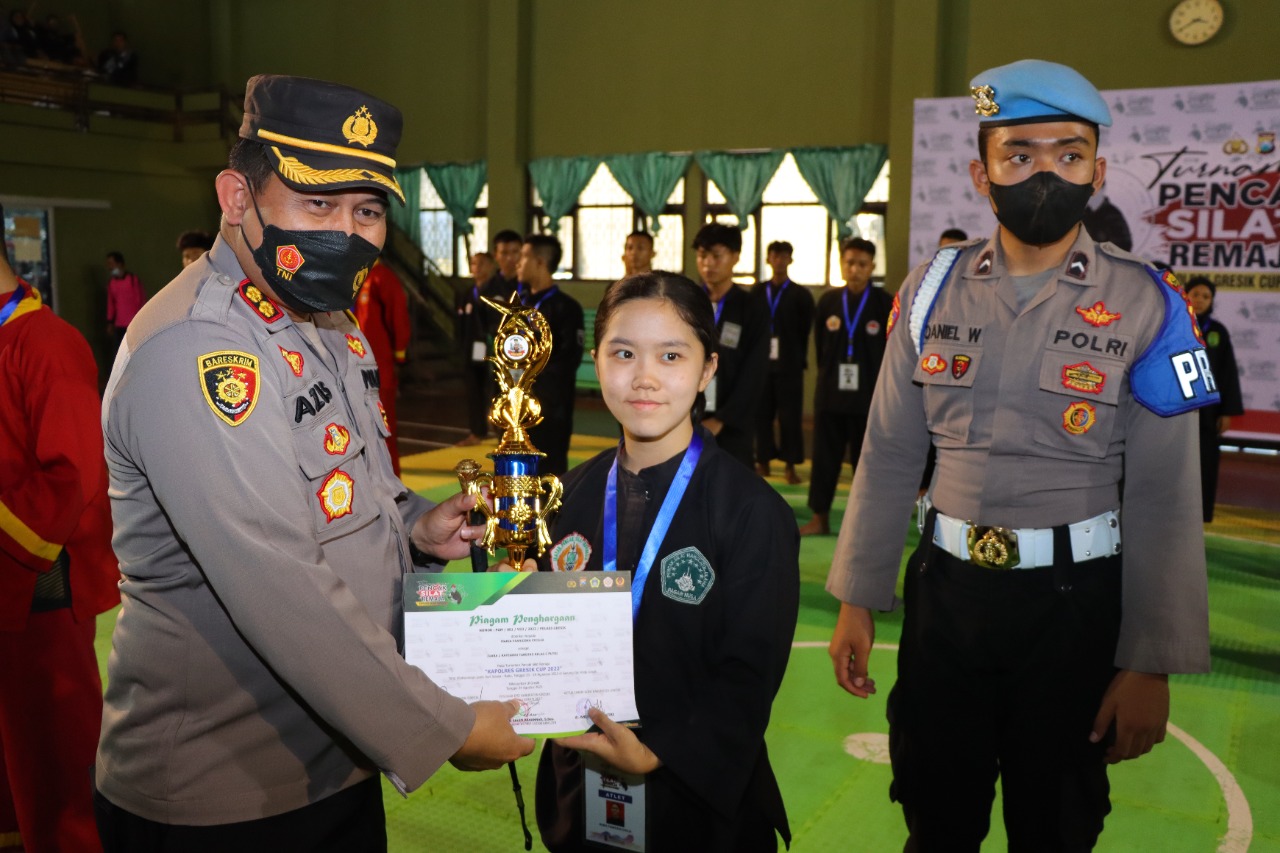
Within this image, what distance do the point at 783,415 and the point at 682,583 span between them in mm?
6695

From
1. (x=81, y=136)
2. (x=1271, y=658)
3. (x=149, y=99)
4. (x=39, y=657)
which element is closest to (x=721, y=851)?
(x=39, y=657)

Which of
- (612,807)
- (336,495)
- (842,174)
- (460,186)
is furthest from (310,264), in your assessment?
(460,186)

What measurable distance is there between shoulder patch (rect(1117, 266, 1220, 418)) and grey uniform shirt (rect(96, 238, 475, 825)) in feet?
4.61

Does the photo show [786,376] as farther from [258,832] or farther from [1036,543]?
[258,832]

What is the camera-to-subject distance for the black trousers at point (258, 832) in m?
1.53

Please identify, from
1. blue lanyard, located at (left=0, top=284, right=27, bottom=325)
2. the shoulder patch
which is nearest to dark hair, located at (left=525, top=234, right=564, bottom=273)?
blue lanyard, located at (left=0, top=284, right=27, bottom=325)

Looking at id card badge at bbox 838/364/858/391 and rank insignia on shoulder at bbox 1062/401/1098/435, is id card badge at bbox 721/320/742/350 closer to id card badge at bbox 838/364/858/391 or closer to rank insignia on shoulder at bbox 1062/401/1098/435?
id card badge at bbox 838/364/858/391

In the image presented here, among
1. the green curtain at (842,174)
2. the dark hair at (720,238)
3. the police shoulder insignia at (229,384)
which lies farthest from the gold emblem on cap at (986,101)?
the green curtain at (842,174)

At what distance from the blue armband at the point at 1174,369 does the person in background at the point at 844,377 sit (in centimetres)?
450

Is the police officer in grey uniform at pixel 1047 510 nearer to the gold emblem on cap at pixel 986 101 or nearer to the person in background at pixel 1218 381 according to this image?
the gold emblem on cap at pixel 986 101

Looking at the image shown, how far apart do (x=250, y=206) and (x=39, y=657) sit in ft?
5.05

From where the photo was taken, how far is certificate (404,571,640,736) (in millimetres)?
1573

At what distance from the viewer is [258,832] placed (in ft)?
5.12

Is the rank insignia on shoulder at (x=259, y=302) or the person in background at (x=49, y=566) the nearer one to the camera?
the rank insignia on shoulder at (x=259, y=302)
